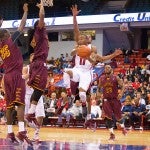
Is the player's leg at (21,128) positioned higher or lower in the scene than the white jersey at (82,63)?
lower

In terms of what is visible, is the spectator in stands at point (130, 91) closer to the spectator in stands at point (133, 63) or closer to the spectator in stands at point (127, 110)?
the spectator in stands at point (127, 110)

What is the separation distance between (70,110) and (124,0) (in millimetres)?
16280

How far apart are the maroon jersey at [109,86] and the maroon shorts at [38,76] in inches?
173

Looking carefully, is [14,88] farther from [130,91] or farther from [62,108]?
[130,91]

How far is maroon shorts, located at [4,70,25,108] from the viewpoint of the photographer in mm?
8311

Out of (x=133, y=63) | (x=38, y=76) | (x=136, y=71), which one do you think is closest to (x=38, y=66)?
(x=38, y=76)

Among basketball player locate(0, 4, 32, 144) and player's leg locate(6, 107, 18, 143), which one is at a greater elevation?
basketball player locate(0, 4, 32, 144)

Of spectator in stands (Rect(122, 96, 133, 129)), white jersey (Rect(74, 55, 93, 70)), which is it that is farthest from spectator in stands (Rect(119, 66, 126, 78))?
white jersey (Rect(74, 55, 93, 70))

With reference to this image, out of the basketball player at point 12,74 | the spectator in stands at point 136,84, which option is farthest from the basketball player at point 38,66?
the spectator in stands at point 136,84

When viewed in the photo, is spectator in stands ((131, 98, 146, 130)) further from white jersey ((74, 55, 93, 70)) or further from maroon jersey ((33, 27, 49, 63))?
maroon jersey ((33, 27, 49, 63))

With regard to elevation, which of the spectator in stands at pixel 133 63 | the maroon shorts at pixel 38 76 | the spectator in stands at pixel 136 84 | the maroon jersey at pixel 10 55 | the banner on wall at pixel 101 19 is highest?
the banner on wall at pixel 101 19

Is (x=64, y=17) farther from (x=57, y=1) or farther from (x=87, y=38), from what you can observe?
(x=87, y=38)

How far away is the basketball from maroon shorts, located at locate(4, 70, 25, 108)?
152cm

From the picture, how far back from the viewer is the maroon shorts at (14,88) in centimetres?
831
